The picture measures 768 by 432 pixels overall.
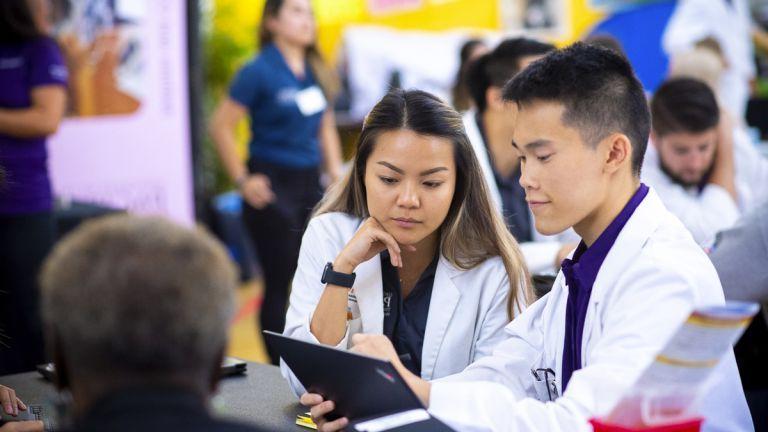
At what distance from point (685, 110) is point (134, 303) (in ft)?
9.20

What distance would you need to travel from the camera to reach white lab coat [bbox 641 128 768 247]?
3037mm

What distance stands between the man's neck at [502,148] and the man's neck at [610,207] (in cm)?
163

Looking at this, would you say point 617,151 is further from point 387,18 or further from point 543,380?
point 387,18

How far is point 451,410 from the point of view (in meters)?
1.51

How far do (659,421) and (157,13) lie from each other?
4.56 m

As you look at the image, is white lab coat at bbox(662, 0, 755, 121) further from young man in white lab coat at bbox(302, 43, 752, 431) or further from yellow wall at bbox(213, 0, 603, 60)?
young man in white lab coat at bbox(302, 43, 752, 431)

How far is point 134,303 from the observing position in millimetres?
1004

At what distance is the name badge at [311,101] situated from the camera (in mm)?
4449

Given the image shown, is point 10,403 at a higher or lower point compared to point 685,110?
lower

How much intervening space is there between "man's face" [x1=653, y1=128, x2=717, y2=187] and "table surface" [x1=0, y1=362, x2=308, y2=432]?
75.0 inches

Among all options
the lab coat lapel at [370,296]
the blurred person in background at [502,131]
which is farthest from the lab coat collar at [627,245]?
the blurred person in background at [502,131]

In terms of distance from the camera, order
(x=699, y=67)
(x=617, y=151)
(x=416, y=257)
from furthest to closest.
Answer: (x=699, y=67) → (x=416, y=257) → (x=617, y=151)

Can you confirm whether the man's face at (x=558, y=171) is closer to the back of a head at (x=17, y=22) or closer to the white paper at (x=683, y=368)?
the white paper at (x=683, y=368)

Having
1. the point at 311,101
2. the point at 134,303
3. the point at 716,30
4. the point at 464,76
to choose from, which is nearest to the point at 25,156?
the point at 311,101
